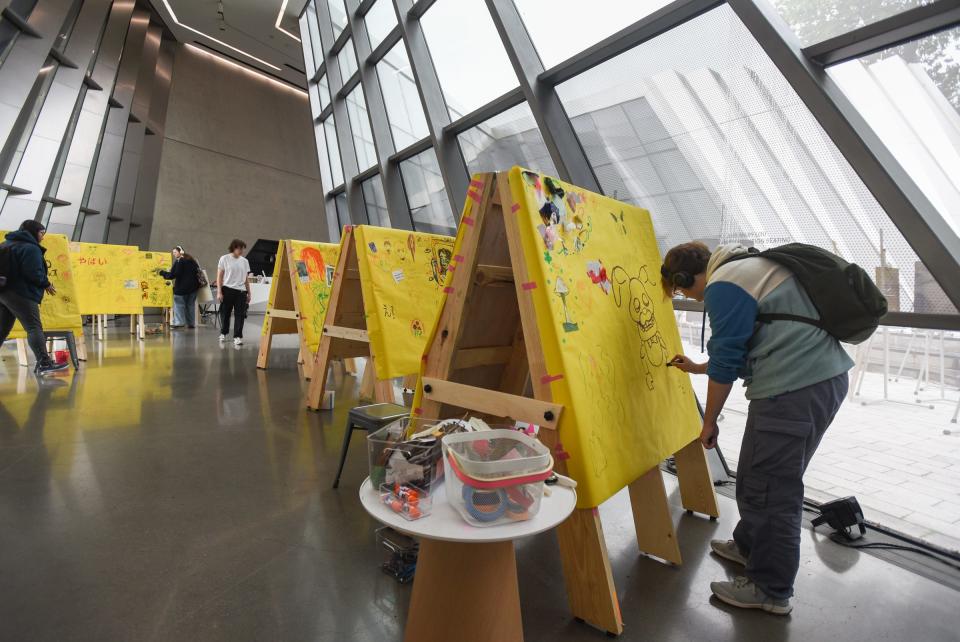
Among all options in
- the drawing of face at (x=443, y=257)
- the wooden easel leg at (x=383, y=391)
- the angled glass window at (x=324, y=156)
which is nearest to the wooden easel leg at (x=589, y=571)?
the wooden easel leg at (x=383, y=391)

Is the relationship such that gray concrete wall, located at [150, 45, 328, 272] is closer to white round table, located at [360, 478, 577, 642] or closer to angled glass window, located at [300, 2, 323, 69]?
angled glass window, located at [300, 2, 323, 69]

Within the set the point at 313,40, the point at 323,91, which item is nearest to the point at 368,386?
the point at 323,91

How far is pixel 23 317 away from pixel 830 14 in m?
6.05

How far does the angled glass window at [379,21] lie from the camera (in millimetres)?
5535

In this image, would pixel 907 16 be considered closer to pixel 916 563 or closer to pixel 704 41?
pixel 704 41

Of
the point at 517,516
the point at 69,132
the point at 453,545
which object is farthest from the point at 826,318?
the point at 69,132

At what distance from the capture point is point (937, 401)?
2.16 metres

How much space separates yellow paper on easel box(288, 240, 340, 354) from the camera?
13.9ft

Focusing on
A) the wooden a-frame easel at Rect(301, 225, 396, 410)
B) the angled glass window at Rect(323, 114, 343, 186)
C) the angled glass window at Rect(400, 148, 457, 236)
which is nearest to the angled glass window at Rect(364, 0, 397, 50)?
the angled glass window at Rect(400, 148, 457, 236)

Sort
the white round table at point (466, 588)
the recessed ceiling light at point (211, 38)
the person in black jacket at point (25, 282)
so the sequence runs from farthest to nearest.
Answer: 1. the recessed ceiling light at point (211, 38)
2. the person in black jacket at point (25, 282)
3. the white round table at point (466, 588)

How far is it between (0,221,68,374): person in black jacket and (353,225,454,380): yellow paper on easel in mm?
3122

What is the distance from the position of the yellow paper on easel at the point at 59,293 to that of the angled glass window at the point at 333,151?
12.2 feet

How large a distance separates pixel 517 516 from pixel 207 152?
1478cm

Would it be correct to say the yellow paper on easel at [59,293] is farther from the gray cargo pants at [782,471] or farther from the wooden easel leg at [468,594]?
the gray cargo pants at [782,471]
